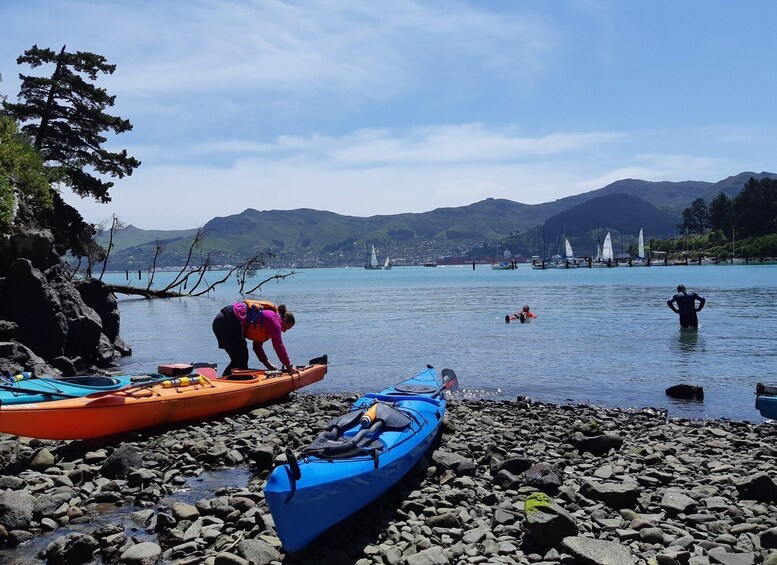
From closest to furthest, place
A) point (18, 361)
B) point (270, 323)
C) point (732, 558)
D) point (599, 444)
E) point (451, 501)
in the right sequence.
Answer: point (732, 558) → point (451, 501) → point (599, 444) → point (270, 323) → point (18, 361)

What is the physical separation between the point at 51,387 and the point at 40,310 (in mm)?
7670

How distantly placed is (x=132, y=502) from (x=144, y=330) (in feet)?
96.1

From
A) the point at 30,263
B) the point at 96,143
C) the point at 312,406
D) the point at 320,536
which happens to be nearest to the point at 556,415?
the point at 312,406

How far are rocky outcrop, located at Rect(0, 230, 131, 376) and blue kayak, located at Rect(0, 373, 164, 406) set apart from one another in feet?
13.0

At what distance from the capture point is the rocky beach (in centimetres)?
582

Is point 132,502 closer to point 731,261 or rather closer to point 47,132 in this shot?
point 47,132

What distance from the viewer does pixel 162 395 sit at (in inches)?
419

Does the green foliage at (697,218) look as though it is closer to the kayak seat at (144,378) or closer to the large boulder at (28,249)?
the large boulder at (28,249)

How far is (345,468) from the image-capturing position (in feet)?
20.5

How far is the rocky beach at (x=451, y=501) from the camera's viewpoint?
229 inches

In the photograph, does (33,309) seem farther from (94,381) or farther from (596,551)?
(596,551)

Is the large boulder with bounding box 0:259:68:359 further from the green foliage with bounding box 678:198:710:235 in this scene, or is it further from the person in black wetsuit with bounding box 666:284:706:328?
the green foliage with bounding box 678:198:710:235

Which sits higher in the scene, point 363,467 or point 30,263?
point 30,263

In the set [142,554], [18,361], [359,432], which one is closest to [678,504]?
[359,432]
